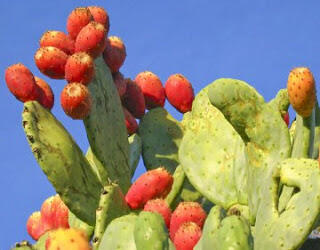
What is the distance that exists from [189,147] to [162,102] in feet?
3.39

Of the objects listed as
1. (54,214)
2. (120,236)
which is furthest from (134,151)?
(120,236)

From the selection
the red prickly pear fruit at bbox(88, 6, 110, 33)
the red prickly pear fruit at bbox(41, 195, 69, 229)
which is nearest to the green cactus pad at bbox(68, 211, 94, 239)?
the red prickly pear fruit at bbox(41, 195, 69, 229)

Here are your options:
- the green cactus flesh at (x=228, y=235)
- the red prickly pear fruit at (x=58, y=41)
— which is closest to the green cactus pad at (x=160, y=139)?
the red prickly pear fruit at (x=58, y=41)

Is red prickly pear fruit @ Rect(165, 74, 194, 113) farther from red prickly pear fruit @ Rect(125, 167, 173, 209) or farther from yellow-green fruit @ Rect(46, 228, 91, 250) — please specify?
yellow-green fruit @ Rect(46, 228, 91, 250)

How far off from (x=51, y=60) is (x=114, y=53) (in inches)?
24.7

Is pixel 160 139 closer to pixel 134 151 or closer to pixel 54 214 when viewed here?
pixel 134 151

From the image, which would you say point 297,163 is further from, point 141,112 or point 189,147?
point 141,112

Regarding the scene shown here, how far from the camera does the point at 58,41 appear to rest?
18.5 ft

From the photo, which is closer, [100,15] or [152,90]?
[100,15]

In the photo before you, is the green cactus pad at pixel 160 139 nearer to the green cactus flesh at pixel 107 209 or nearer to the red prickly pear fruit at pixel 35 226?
the red prickly pear fruit at pixel 35 226

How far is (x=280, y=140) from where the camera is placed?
477 cm

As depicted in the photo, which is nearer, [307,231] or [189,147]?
[307,231]

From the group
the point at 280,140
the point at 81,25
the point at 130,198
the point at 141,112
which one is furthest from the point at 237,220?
the point at 141,112

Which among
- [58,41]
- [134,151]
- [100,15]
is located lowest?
[134,151]
